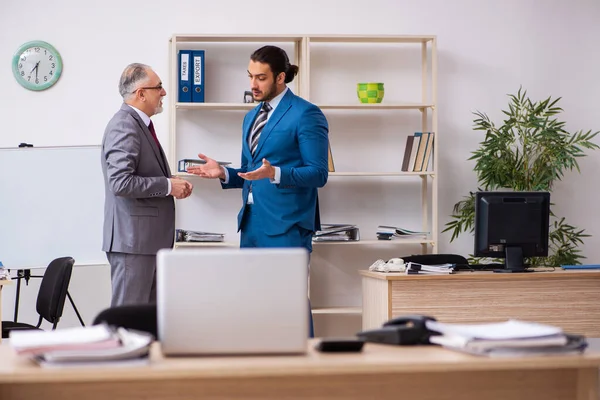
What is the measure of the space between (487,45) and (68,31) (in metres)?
2.90

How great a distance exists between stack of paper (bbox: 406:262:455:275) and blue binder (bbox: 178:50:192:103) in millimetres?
1960

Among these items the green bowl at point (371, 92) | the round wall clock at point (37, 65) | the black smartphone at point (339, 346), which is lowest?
the black smartphone at point (339, 346)

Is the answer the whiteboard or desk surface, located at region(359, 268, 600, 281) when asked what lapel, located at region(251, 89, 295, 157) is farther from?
the whiteboard

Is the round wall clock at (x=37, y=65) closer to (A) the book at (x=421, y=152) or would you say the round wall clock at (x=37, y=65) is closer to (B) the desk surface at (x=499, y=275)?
(A) the book at (x=421, y=152)

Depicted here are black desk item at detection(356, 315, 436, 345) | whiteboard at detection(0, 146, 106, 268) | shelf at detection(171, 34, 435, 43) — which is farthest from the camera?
shelf at detection(171, 34, 435, 43)

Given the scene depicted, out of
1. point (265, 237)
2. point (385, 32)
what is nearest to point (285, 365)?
point (265, 237)

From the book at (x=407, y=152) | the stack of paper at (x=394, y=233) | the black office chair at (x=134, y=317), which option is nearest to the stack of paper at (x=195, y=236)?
the stack of paper at (x=394, y=233)

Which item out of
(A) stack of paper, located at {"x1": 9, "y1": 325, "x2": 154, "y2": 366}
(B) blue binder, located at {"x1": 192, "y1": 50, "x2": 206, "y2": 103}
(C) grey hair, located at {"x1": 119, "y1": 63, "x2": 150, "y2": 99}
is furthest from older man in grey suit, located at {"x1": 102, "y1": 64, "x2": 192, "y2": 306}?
(A) stack of paper, located at {"x1": 9, "y1": 325, "x2": 154, "y2": 366}

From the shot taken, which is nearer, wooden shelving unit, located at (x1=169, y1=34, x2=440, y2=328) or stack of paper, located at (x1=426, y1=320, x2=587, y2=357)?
stack of paper, located at (x1=426, y1=320, x2=587, y2=357)

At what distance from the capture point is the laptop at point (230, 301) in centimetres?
157

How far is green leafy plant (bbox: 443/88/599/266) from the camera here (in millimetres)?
5172

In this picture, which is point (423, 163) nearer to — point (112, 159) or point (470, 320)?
point (470, 320)

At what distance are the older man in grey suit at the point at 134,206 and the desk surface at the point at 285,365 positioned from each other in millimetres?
1816

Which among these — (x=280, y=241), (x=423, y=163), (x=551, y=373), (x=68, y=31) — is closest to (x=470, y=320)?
(x=280, y=241)
